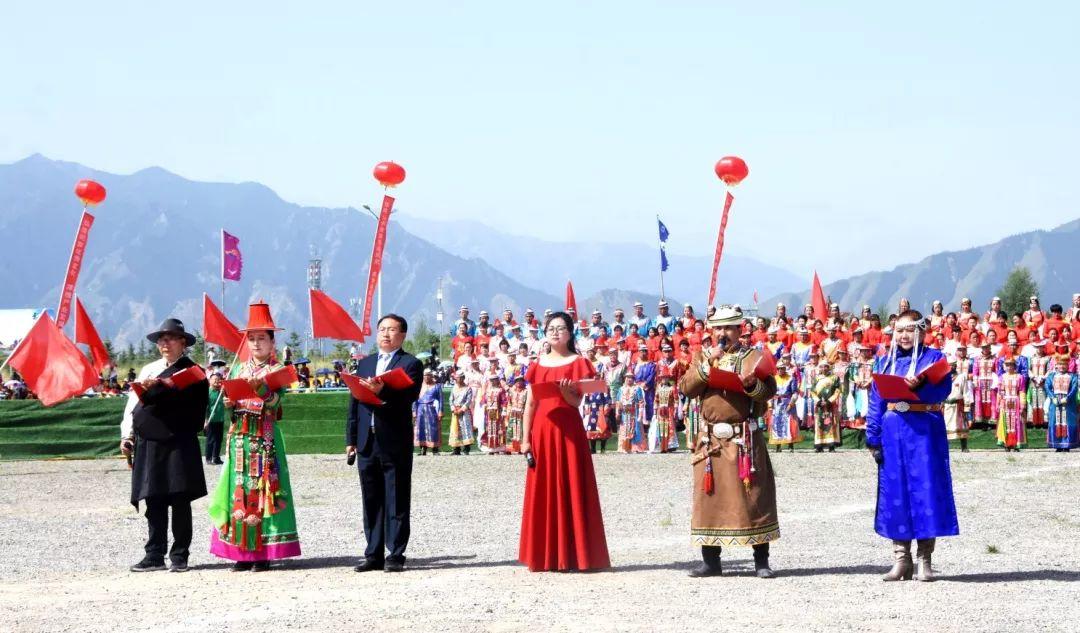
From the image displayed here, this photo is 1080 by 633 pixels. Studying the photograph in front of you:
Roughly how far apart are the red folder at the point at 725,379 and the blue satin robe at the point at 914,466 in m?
0.85

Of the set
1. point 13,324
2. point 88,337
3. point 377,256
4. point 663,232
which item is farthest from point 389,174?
point 13,324

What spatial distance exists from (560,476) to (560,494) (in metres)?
A: 0.13

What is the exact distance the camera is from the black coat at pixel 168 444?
33.1ft

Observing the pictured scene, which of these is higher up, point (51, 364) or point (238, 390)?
point (51, 364)

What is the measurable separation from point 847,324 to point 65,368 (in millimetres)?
13393

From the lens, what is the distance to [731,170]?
23.2 meters

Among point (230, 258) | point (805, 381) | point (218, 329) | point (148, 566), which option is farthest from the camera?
point (230, 258)

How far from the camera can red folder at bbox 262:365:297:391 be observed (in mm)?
9898

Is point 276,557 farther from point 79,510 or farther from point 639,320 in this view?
point 639,320

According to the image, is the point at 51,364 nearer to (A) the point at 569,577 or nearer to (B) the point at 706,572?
(A) the point at 569,577

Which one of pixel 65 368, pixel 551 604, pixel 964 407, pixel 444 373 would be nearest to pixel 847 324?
pixel 964 407

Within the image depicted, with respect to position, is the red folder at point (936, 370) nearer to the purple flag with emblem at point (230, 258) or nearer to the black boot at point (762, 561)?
the black boot at point (762, 561)

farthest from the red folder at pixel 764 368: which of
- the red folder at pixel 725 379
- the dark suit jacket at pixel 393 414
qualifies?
the dark suit jacket at pixel 393 414

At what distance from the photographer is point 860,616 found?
296 inches
